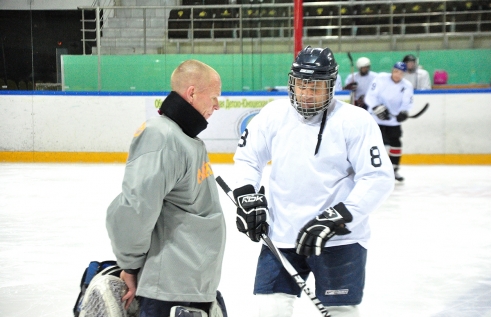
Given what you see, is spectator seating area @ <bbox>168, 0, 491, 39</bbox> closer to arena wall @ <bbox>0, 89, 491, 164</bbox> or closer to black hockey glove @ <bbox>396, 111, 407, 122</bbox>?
arena wall @ <bbox>0, 89, 491, 164</bbox>

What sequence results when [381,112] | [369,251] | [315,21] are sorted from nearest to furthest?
[369,251], [381,112], [315,21]

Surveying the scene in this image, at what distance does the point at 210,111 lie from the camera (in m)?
1.75

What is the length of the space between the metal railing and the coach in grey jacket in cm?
715

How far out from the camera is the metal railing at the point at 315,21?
8766 mm

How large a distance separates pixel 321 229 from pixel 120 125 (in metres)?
7.14

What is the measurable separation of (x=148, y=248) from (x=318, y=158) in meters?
0.66

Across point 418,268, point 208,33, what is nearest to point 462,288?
point 418,268

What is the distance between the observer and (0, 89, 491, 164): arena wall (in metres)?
8.33

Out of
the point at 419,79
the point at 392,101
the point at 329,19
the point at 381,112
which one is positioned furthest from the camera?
the point at 329,19

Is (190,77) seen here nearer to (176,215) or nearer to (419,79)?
(176,215)

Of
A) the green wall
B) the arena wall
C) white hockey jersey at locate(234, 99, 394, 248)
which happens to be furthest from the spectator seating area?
white hockey jersey at locate(234, 99, 394, 248)

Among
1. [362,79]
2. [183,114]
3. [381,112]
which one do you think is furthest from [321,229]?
[362,79]

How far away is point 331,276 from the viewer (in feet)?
6.81

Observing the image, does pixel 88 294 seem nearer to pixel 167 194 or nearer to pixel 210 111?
pixel 167 194
